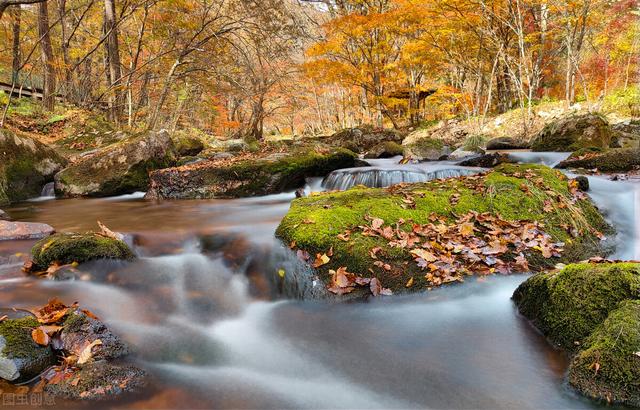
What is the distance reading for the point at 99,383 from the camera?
224 cm

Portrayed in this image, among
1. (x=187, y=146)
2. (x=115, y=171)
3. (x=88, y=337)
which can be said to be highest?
(x=187, y=146)

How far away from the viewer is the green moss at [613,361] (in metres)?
2.01

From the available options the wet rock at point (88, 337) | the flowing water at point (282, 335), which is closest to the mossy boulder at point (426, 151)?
the flowing water at point (282, 335)

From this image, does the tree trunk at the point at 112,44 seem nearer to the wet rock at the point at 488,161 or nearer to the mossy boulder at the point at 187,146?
the mossy boulder at the point at 187,146

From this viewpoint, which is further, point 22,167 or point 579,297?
point 22,167

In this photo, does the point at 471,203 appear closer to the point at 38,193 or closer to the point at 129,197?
the point at 129,197

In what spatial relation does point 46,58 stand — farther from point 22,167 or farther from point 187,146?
point 22,167

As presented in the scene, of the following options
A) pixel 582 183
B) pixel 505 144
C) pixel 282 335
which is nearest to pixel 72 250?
pixel 282 335

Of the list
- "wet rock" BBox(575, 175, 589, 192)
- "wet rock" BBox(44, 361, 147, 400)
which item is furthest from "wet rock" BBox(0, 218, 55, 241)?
"wet rock" BBox(575, 175, 589, 192)

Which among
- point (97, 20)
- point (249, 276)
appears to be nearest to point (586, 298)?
point (249, 276)

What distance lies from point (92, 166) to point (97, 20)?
1300cm

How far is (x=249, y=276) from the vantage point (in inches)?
153

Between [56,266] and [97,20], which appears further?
[97,20]

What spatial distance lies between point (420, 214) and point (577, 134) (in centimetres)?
834
